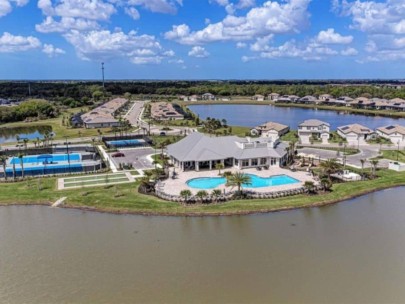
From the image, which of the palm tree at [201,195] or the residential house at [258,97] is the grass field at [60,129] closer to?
the palm tree at [201,195]

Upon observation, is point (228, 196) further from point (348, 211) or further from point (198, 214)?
point (348, 211)

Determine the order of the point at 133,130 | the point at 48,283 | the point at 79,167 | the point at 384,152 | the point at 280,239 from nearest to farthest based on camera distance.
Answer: the point at 48,283
the point at 280,239
the point at 79,167
the point at 384,152
the point at 133,130

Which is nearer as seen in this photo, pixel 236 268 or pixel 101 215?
pixel 236 268

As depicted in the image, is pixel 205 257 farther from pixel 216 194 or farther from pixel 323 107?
pixel 323 107

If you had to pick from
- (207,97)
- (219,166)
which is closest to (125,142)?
(219,166)

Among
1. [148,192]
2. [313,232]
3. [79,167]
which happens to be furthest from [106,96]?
[313,232]

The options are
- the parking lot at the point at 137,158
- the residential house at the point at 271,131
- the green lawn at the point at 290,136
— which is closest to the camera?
the parking lot at the point at 137,158

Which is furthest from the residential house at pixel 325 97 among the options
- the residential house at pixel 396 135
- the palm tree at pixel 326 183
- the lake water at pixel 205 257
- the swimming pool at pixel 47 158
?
the lake water at pixel 205 257
